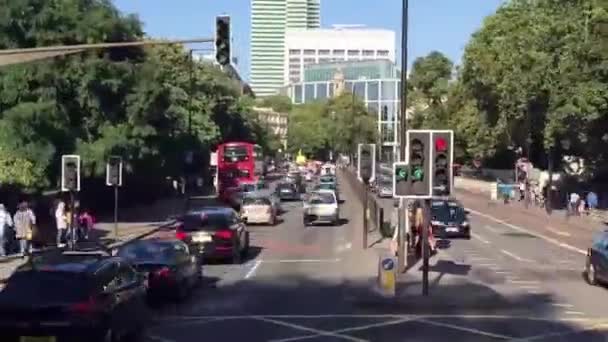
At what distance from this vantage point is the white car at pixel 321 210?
2301 inches

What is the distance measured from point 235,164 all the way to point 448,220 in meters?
33.2

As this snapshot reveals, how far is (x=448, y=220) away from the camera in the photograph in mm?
50781

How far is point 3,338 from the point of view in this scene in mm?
17062

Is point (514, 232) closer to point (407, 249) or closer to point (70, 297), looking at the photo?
point (407, 249)

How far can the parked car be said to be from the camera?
5894cm

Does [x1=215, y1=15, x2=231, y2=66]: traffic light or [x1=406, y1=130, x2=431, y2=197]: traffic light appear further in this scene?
[x1=215, y1=15, x2=231, y2=66]: traffic light

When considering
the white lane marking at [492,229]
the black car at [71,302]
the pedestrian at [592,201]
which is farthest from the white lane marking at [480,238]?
the black car at [71,302]

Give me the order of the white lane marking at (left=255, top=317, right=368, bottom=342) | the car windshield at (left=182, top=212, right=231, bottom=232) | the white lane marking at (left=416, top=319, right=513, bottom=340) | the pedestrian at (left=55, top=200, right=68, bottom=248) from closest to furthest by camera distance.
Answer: the white lane marking at (left=255, top=317, right=368, bottom=342) → the white lane marking at (left=416, top=319, right=513, bottom=340) → the car windshield at (left=182, top=212, right=231, bottom=232) → the pedestrian at (left=55, top=200, right=68, bottom=248)

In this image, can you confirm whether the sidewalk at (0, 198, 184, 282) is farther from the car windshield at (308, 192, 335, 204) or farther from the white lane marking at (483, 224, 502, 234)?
→ the white lane marking at (483, 224, 502, 234)

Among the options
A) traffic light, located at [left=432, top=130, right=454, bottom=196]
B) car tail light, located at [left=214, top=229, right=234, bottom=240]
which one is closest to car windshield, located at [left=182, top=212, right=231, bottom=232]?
car tail light, located at [left=214, top=229, right=234, bottom=240]

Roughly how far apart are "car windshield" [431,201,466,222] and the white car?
28.7ft

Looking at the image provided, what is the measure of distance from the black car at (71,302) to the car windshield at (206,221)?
1602cm

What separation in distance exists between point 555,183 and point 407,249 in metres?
59.9

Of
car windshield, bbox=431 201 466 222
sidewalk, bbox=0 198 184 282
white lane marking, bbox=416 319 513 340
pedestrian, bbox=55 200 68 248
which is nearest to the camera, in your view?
white lane marking, bbox=416 319 513 340
